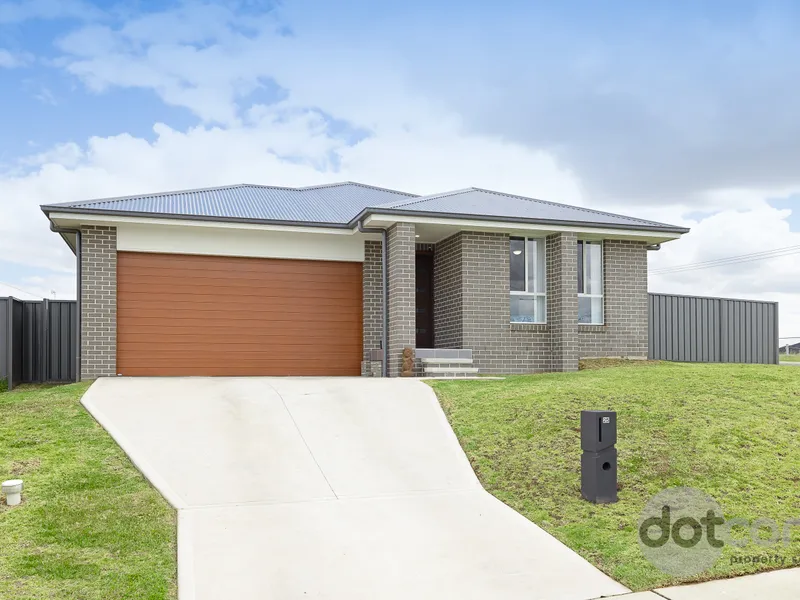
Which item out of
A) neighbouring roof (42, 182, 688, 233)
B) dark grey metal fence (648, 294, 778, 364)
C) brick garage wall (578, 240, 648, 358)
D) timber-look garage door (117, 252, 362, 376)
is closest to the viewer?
neighbouring roof (42, 182, 688, 233)

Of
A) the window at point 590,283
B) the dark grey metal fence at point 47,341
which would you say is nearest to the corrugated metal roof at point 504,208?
the window at point 590,283

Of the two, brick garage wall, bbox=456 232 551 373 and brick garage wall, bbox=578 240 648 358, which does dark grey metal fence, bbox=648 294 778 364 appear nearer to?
brick garage wall, bbox=578 240 648 358

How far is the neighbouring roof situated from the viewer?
1476 cm

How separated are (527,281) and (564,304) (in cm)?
105

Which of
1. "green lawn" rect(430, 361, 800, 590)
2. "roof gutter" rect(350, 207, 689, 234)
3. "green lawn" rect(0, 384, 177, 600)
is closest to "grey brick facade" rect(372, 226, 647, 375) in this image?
"roof gutter" rect(350, 207, 689, 234)

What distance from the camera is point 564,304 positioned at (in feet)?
52.1

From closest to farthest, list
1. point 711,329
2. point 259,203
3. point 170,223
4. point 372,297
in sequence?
point 170,223
point 372,297
point 259,203
point 711,329

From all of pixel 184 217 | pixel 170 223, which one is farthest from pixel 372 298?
pixel 170 223

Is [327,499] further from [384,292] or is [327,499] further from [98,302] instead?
[98,302]

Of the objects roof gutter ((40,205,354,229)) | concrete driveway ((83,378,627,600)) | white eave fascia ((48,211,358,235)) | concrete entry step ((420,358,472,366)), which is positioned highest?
roof gutter ((40,205,354,229))

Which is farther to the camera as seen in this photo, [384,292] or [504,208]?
[504,208]

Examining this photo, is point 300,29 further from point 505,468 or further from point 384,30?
point 505,468

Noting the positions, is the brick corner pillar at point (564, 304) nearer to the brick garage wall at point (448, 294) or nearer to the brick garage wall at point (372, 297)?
the brick garage wall at point (448, 294)

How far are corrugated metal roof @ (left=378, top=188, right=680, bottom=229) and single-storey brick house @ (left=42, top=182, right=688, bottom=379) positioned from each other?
0.30ft
